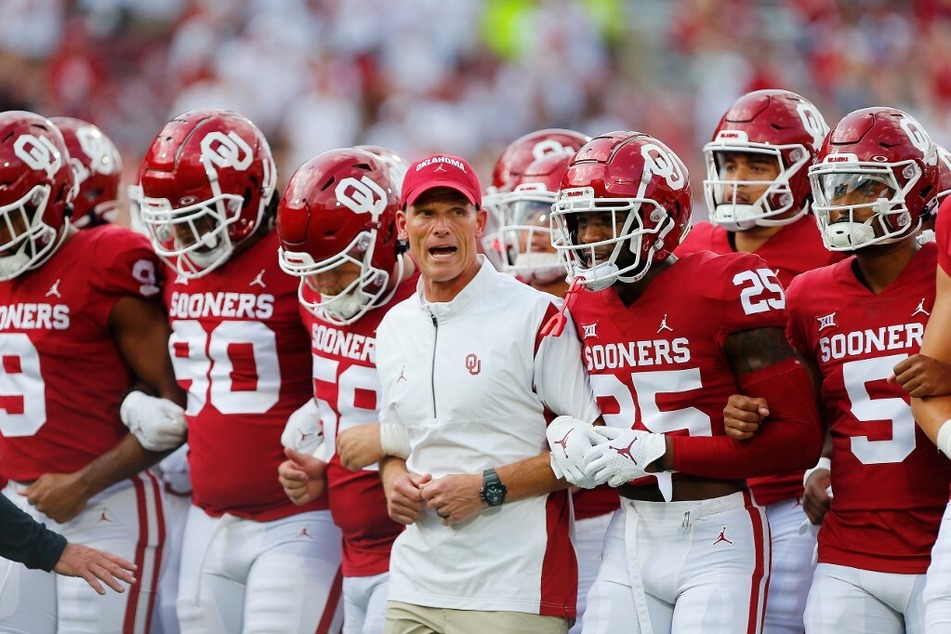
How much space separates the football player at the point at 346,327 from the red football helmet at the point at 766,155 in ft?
3.54

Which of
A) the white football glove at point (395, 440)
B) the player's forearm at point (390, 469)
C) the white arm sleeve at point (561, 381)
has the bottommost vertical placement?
the player's forearm at point (390, 469)

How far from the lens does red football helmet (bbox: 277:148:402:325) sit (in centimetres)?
424

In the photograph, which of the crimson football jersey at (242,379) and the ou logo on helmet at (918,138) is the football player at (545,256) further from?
the ou logo on helmet at (918,138)

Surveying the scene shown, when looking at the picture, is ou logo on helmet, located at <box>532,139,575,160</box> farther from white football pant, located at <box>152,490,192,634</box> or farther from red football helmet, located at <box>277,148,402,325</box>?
white football pant, located at <box>152,490,192,634</box>

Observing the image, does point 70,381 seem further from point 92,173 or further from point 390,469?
point 390,469

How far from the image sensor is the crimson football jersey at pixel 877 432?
365 cm

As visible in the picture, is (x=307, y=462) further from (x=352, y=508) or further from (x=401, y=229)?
(x=401, y=229)

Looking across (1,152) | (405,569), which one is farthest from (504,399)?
(1,152)

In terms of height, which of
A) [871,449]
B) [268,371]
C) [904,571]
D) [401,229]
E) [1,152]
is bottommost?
[904,571]

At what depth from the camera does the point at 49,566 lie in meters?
4.09

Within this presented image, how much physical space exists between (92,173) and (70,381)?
1175mm

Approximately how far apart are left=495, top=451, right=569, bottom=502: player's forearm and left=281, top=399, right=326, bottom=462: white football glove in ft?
2.99

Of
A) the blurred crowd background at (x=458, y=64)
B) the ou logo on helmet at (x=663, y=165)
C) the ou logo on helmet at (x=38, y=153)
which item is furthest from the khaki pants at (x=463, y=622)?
the blurred crowd background at (x=458, y=64)

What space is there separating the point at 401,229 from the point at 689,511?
3.75ft
